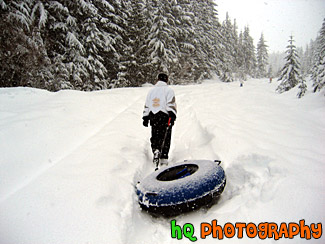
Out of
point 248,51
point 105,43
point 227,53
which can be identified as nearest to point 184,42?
point 105,43

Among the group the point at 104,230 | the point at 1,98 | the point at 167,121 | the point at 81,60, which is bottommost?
the point at 104,230

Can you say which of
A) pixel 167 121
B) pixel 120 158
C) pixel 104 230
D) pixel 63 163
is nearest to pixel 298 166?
pixel 167 121

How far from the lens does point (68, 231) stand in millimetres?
2055

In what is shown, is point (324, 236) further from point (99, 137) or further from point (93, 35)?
point (93, 35)

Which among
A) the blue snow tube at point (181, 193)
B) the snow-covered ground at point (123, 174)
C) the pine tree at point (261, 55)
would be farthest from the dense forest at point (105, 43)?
the pine tree at point (261, 55)

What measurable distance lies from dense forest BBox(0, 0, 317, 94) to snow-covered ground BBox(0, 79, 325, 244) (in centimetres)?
610

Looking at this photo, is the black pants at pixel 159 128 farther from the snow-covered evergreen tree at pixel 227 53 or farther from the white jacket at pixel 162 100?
the snow-covered evergreen tree at pixel 227 53

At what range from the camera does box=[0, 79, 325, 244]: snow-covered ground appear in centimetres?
213

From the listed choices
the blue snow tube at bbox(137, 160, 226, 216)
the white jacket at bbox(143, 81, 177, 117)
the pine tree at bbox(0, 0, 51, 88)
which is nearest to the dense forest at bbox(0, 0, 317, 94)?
the pine tree at bbox(0, 0, 51, 88)

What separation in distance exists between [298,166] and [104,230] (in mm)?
2832

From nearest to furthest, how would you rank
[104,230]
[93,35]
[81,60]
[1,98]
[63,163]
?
[104,230], [63,163], [1,98], [81,60], [93,35]

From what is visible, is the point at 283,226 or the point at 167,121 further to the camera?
the point at 167,121

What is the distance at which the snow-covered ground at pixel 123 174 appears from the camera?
213 cm

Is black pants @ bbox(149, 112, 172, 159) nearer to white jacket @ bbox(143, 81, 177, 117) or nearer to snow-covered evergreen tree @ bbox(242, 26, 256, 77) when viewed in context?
white jacket @ bbox(143, 81, 177, 117)
